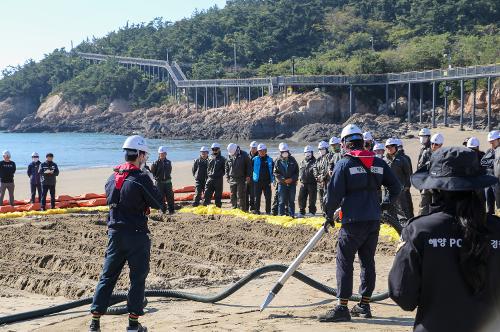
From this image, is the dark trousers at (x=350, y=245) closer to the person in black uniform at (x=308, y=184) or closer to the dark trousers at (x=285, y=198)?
the dark trousers at (x=285, y=198)

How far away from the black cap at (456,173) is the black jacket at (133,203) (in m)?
4.01

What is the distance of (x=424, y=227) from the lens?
3.84 metres

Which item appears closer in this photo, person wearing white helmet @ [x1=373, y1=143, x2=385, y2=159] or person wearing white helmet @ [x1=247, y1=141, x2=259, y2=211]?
person wearing white helmet @ [x1=373, y1=143, x2=385, y2=159]

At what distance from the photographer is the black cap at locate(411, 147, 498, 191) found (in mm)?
3857

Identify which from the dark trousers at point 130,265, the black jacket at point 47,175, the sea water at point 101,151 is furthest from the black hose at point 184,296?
the sea water at point 101,151

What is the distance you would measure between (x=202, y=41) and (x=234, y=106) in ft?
147

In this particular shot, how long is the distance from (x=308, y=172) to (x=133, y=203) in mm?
11239

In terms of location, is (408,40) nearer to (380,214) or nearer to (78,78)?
(78,78)

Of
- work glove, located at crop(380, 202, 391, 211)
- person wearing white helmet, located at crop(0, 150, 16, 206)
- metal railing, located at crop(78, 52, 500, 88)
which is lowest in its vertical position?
person wearing white helmet, located at crop(0, 150, 16, 206)

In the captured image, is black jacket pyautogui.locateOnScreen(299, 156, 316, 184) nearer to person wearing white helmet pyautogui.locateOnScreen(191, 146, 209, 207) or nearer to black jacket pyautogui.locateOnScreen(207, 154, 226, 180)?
black jacket pyautogui.locateOnScreen(207, 154, 226, 180)

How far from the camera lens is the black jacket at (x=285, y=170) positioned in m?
18.1

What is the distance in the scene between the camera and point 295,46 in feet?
394

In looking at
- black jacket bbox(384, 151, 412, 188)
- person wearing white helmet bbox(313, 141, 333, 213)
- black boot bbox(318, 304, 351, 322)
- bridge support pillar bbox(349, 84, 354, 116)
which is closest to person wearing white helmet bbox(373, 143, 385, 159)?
black jacket bbox(384, 151, 412, 188)

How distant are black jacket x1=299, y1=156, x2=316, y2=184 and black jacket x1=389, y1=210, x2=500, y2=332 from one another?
14.5m
